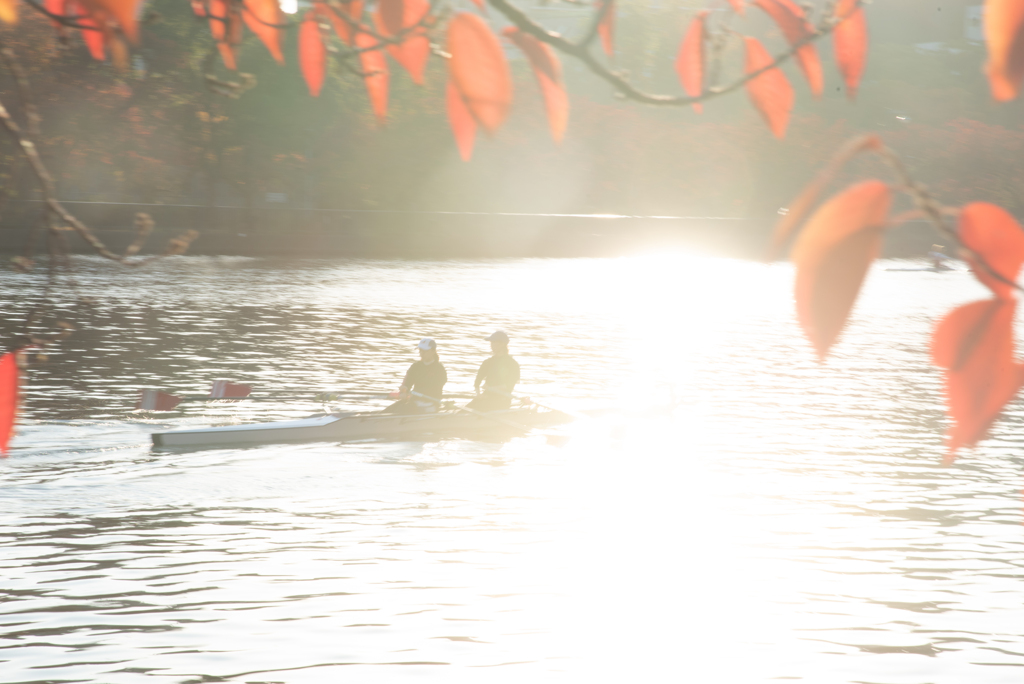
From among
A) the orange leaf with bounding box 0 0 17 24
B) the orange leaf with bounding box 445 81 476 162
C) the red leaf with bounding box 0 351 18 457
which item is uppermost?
the orange leaf with bounding box 0 0 17 24

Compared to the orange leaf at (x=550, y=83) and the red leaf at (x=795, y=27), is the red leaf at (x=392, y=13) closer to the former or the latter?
the orange leaf at (x=550, y=83)

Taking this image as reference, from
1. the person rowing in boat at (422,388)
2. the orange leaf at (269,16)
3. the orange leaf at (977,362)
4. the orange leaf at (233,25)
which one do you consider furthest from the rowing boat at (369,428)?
the orange leaf at (977,362)

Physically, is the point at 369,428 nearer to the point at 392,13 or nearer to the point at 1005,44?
the point at 392,13

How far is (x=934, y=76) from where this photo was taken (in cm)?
7894

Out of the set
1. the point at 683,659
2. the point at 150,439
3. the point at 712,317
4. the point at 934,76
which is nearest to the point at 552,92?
the point at 683,659

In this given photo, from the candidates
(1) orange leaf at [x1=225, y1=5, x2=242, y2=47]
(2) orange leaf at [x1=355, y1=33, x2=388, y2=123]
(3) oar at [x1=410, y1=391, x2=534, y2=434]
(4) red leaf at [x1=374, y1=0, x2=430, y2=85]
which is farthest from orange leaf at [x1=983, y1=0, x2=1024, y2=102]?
(3) oar at [x1=410, y1=391, x2=534, y2=434]

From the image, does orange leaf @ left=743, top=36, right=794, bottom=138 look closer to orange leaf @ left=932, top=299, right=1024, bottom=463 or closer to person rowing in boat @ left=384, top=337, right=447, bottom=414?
orange leaf @ left=932, top=299, right=1024, bottom=463

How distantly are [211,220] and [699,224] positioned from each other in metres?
24.8

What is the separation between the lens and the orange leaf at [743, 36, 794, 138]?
204 cm

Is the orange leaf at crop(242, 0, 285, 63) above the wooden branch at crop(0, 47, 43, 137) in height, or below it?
above

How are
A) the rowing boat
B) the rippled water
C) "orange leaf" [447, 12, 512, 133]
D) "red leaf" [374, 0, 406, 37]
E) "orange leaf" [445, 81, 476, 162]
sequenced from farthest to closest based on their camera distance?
the rowing boat < the rippled water < "red leaf" [374, 0, 406, 37] < "orange leaf" [445, 81, 476, 162] < "orange leaf" [447, 12, 512, 133]

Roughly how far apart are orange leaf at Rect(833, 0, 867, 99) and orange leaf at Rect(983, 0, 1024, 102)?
770 millimetres

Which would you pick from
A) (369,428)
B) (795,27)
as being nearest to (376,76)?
(795,27)

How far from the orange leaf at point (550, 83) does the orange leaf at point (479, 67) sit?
23 centimetres
